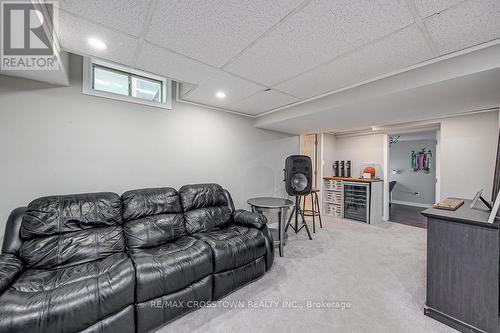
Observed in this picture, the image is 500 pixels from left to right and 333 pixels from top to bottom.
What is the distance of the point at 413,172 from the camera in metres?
6.79

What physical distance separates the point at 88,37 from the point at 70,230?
1672 millimetres

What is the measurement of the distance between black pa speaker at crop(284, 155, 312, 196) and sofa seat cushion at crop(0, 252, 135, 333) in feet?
8.17

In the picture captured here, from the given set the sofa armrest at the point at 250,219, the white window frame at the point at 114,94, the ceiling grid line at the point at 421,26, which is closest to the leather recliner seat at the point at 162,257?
the sofa armrest at the point at 250,219

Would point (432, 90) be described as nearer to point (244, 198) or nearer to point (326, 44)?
point (326, 44)

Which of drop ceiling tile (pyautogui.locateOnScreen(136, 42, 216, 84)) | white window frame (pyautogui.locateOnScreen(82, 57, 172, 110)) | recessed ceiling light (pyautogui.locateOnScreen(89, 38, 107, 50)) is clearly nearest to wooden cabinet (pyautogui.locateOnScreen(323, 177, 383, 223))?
drop ceiling tile (pyautogui.locateOnScreen(136, 42, 216, 84))

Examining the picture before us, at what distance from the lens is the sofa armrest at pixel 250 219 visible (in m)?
2.44

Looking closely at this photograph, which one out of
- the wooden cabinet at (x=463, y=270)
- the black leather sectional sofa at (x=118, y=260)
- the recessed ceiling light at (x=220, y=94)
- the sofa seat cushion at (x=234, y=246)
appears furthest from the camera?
the recessed ceiling light at (x=220, y=94)

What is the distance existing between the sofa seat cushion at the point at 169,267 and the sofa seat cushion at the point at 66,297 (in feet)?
0.26

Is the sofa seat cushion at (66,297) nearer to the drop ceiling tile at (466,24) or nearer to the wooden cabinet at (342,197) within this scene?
the drop ceiling tile at (466,24)

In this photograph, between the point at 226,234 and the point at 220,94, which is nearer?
the point at 226,234

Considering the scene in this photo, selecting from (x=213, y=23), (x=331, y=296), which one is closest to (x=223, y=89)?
(x=213, y=23)

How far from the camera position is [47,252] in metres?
1.68

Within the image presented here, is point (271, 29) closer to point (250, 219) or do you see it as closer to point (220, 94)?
point (220, 94)

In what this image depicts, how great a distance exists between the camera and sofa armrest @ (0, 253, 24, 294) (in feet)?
4.17
